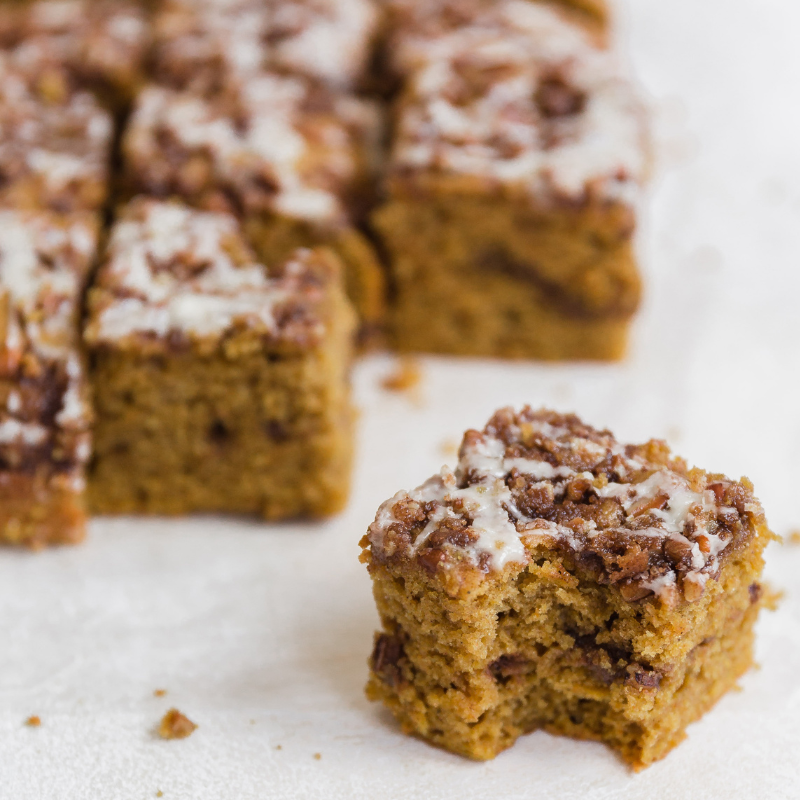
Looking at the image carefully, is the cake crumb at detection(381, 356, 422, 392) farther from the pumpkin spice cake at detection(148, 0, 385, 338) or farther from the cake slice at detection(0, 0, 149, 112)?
the cake slice at detection(0, 0, 149, 112)

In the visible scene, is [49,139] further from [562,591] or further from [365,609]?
[562,591]

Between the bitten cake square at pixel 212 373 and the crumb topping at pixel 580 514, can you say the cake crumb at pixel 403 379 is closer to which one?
the bitten cake square at pixel 212 373

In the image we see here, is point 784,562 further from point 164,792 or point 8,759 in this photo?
point 8,759

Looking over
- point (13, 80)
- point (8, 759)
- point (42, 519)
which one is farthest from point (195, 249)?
point (8, 759)

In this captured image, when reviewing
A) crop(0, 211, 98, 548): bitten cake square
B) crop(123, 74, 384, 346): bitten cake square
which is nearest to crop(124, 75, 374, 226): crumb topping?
crop(123, 74, 384, 346): bitten cake square

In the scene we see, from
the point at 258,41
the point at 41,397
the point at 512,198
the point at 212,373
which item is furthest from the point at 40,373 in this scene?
the point at 258,41

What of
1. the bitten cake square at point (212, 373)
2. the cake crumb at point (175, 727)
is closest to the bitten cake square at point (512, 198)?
the bitten cake square at point (212, 373)
